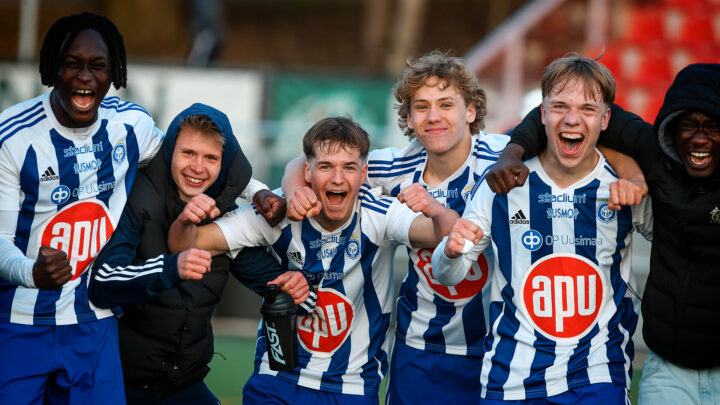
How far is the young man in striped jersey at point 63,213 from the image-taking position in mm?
4070

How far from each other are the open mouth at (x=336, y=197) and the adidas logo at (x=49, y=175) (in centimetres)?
128

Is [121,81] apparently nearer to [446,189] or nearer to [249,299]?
[446,189]

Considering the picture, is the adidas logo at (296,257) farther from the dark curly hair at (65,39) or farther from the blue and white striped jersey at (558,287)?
the dark curly hair at (65,39)

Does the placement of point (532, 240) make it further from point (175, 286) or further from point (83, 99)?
point (83, 99)

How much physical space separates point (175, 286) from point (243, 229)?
1.49ft

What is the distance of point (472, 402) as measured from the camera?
15.4 ft

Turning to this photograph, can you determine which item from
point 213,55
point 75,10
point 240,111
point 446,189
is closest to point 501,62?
point 240,111

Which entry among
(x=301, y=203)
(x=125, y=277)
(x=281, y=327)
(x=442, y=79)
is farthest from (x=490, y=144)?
(x=125, y=277)

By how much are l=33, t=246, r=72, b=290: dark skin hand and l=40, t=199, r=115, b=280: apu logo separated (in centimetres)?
42

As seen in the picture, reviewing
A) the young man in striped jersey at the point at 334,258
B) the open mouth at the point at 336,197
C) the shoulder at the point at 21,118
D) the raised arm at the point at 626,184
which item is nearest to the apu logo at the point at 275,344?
the young man in striped jersey at the point at 334,258

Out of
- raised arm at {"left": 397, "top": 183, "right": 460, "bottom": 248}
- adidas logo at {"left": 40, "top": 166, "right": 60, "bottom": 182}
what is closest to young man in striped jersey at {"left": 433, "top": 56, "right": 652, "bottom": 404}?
raised arm at {"left": 397, "top": 183, "right": 460, "bottom": 248}

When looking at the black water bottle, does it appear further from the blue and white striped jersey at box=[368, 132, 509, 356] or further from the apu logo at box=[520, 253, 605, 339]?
the apu logo at box=[520, 253, 605, 339]

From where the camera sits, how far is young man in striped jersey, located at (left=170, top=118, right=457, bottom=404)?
4.48 m

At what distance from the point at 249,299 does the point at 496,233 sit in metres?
5.67
